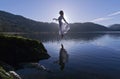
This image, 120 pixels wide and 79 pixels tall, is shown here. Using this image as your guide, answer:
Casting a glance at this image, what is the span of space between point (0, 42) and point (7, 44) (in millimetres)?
1306

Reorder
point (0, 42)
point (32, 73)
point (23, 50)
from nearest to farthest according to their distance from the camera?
point (32, 73)
point (0, 42)
point (23, 50)

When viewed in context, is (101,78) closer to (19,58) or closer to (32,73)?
(32,73)

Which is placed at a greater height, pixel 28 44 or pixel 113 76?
pixel 28 44

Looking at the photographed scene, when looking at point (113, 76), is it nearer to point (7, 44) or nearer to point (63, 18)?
point (63, 18)

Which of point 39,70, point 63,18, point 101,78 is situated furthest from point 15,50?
point 63,18

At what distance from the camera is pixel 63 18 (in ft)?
54.2

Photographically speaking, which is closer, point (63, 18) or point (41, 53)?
point (63, 18)

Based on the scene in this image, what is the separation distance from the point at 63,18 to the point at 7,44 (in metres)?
21.5

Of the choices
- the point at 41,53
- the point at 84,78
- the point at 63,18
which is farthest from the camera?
the point at 41,53

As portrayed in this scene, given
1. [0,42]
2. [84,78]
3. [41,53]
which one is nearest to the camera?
[84,78]

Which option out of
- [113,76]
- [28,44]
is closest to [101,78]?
[113,76]

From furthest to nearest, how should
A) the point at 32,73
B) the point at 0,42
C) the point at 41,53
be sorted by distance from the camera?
1. the point at 41,53
2. the point at 0,42
3. the point at 32,73

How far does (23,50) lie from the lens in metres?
37.2

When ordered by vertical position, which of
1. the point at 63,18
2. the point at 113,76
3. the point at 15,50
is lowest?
the point at 113,76
